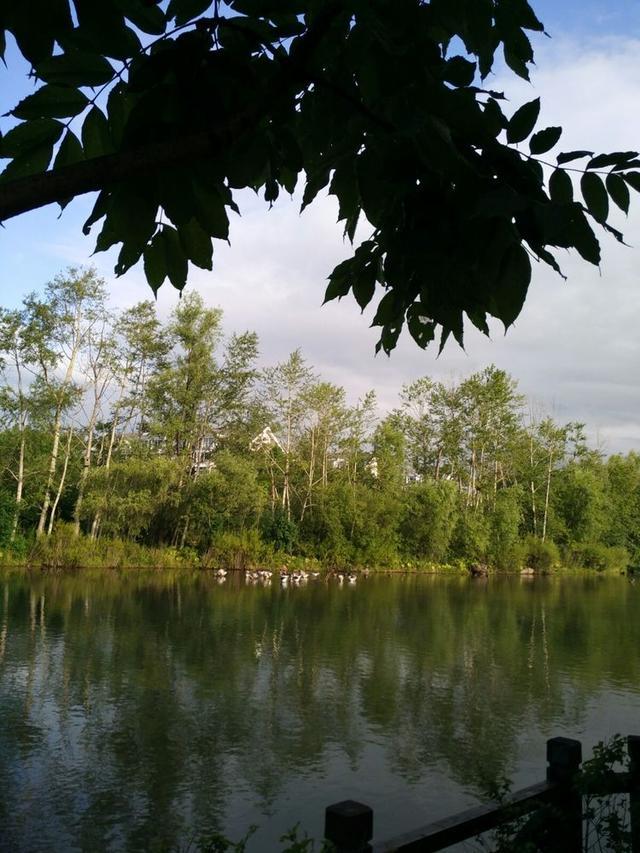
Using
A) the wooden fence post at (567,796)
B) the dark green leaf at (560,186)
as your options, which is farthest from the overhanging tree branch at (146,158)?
the wooden fence post at (567,796)

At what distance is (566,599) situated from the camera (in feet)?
76.6

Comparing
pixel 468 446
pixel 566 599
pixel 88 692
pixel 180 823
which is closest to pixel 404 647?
pixel 88 692

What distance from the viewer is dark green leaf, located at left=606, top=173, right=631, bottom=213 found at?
124cm

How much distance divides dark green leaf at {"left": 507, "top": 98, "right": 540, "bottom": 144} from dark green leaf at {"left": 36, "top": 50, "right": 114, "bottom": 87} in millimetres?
628

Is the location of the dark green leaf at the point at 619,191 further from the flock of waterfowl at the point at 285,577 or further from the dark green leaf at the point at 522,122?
the flock of waterfowl at the point at 285,577

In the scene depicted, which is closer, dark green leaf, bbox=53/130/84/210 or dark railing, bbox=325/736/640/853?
dark green leaf, bbox=53/130/84/210

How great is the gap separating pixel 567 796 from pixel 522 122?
8.20 feet

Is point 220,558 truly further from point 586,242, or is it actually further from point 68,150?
point 586,242

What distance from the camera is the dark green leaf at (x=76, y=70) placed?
3.66ft

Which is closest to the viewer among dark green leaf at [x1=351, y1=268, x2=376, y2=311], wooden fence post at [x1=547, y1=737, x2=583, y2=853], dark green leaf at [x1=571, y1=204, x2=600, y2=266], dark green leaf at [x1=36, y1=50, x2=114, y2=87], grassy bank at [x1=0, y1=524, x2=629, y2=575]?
dark green leaf at [x1=571, y1=204, x2=600, y2=266]

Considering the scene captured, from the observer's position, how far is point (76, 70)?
A: 1.13 m

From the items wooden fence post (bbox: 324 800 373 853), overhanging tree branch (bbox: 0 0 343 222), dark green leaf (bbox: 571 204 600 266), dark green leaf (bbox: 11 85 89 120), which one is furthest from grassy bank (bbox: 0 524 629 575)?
dark green leaf (bbox: 571 204 600 266)

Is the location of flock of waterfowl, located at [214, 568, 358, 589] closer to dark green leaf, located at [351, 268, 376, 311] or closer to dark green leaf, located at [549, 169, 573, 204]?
dark green leaf, located at [351, 268, 376, 311]

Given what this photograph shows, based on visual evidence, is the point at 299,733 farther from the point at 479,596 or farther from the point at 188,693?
the point at 479,596
